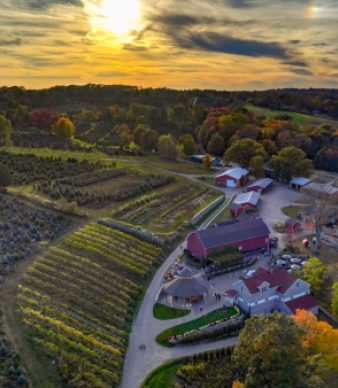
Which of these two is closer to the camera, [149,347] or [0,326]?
[0,326]

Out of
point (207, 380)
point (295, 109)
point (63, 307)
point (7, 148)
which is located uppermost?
point (295, 109)

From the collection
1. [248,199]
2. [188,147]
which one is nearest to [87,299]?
[248,199]

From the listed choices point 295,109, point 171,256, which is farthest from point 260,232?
point 295,109

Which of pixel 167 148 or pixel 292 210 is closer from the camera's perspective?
pixel 292 210

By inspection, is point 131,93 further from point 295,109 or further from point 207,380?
point 207,380

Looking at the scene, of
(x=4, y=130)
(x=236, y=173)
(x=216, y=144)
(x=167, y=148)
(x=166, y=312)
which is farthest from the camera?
(x=216, y=144)

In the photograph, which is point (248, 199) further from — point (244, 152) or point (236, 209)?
point (244, 152)
